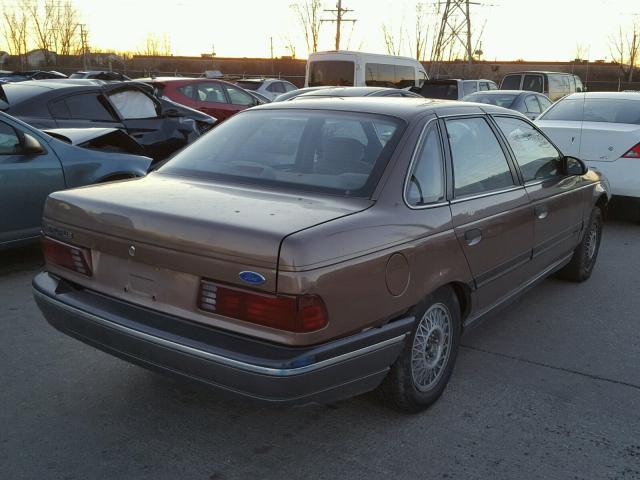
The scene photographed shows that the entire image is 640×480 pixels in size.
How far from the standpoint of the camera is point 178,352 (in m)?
2.78

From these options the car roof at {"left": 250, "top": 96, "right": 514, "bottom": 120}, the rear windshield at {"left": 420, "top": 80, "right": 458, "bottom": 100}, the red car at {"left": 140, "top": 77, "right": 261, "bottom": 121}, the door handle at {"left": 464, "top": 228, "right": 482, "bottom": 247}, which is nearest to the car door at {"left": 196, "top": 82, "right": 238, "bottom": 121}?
the red car at {"left": 140, "top": 77, "right": 261, "bottom": 121}

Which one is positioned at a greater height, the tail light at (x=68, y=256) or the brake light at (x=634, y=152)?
the brake light at (x=634, y=152)

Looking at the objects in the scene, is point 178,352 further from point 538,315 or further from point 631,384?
point 538,315

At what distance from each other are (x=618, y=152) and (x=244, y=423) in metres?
6.29

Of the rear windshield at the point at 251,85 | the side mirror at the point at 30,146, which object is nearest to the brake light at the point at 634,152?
the side mirror at the point at 30,146

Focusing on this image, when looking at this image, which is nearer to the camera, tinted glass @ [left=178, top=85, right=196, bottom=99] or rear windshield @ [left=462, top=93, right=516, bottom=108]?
tinted glass @ [left=178, top=85, right=196, bottom=99]

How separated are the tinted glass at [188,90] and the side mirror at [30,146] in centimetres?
759

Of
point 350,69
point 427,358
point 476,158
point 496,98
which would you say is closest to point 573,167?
point 476,158

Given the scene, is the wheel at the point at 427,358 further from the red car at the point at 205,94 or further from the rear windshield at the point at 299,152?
the red car at the point at 205,94

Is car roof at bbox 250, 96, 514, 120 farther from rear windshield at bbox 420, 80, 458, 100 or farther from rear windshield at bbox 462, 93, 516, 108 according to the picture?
rear windshield at bbox 420, 80, 458, 100

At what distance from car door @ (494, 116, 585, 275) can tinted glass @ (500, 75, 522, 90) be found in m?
17.1

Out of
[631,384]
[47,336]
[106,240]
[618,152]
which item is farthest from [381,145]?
[618,152]

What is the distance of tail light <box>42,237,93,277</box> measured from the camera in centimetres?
319

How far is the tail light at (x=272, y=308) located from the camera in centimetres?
262
